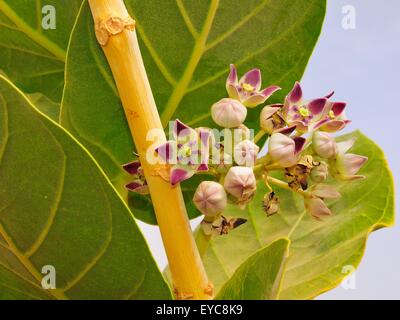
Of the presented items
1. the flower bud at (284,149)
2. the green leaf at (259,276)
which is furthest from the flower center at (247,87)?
the green leaf at (259,276)

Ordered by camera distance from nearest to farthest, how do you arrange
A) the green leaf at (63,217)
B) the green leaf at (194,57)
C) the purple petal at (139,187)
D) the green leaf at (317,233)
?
the green leaf at (63,217) → the purple petal at (139,187) → the green leaf at (194,57) → the green leaf at (317,233)

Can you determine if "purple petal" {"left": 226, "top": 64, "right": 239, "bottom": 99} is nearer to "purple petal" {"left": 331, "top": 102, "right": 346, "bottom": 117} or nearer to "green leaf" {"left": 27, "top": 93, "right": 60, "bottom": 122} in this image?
"purple petal" {"left": 331, "top": 102, "right": 346, "bottom": 117}

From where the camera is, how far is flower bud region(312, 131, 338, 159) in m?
0.91

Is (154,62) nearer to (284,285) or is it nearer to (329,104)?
(329,104)

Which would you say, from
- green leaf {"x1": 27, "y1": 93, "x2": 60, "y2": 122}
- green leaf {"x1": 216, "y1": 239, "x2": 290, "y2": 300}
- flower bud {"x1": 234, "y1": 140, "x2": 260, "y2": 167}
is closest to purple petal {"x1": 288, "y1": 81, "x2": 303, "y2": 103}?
flower bud {"x1": 234, "y1": 140, "x2": 260, "y2": 167}

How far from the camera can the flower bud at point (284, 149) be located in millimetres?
846

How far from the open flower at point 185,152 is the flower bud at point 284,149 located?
0.29ft

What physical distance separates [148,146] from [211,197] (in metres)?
0.10

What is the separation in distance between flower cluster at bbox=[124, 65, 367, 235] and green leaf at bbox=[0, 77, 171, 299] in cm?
8

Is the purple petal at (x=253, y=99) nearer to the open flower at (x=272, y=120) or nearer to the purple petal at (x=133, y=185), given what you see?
the open flower at (x=272, y=120)

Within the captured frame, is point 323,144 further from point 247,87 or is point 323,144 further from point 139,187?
point 139,187

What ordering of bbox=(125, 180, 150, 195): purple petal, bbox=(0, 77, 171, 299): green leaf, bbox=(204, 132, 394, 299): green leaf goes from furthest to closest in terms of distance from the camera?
1. bbox=(204, 132, 394, 299): green leaf
2. bbox=(125, 180, 150, 195): purple petal
3. bbox=(0, 77, 171, 299): green leaf

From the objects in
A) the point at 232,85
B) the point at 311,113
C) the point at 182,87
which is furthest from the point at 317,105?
the point at 182,87

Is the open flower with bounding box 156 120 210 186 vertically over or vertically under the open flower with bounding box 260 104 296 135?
under
